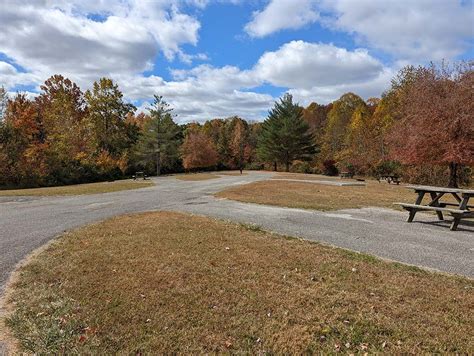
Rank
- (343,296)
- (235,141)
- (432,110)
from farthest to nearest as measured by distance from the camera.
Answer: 1. (235,141)
2. (432,110)
3. (343,296)

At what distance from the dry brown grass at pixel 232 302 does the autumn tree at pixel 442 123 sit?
45.0 ft

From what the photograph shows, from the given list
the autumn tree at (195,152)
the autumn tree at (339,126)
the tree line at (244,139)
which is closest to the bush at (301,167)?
the tree line at (244,139)

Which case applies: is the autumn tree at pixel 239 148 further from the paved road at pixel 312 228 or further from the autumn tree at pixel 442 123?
the paved road at pixel 312 228

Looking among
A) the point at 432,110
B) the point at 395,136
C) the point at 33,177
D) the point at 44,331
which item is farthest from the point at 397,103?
the point at 44,331

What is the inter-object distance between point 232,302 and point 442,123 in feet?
54.6

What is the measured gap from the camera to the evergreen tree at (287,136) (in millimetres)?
43406

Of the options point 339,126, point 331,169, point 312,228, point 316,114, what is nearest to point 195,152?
point 331,169

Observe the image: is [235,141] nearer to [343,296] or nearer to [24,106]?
[24,106]

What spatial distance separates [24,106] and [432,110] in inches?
1421

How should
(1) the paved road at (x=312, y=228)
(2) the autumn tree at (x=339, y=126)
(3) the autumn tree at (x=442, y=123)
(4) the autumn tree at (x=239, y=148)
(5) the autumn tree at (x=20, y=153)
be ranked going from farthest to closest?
1. (4) the autumn tree at (x=239, y=148)
2. (2) the autumn tree at (x=339, y=126)
3. (5) the autumn tree at (x=20, y=153)
4. (3) the autumn tree at (x=442, y=123)
5. (1) the paved road at (x=312, y=228)

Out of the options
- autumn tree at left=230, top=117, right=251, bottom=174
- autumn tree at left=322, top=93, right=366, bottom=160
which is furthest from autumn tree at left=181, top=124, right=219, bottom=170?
autumn tree at left=322, top=93, right=366, bottom=160

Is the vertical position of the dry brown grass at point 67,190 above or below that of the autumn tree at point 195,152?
below

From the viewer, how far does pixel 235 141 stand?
56219 mm

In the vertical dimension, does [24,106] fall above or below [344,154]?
above
